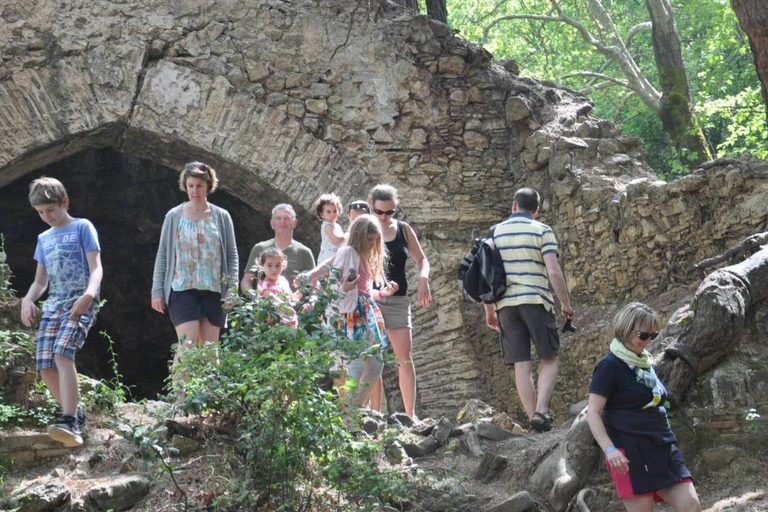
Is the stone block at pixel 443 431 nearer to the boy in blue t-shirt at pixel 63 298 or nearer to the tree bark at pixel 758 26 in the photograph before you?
the boy in blue t-shirt at pixel 63 298

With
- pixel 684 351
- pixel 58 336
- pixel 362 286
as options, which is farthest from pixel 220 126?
pixel 684 351

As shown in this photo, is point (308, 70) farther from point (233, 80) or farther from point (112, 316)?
point (112, 316)

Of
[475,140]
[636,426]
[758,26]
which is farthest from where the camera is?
[475,140]

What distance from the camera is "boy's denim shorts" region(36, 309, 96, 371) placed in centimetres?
609

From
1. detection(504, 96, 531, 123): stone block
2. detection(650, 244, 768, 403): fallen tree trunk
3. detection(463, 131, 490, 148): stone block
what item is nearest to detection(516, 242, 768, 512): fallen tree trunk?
detection(650, 244, 768, 403): fallen tree trunk

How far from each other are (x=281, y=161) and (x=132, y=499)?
4.37 metres

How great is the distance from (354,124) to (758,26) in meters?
3.98

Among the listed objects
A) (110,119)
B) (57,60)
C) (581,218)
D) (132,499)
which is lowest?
(132,499)

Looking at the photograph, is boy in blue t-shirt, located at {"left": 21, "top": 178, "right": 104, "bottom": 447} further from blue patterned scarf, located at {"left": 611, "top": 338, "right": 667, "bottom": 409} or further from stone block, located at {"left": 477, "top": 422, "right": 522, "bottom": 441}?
blue patterned scarf, located at {"left": 611, "top": 338, "right": 667, "bottom": 409}

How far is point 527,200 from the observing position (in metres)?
6.99

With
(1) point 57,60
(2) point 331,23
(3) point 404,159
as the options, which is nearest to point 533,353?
(3) point 404,159

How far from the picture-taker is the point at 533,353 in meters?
9.38

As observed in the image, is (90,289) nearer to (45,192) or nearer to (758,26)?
(45,192)

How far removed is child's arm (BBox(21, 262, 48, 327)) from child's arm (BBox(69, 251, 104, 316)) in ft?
0.85
